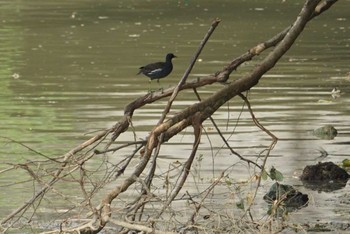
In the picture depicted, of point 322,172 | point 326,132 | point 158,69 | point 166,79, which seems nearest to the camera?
point 322,172

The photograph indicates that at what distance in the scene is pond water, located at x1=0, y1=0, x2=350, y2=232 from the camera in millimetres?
13938

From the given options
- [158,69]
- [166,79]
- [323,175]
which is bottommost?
[166,79]

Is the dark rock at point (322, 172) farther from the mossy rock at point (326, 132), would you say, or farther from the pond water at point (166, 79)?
the mossy rock at point (326, 132)

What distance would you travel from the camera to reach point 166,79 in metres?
19.8

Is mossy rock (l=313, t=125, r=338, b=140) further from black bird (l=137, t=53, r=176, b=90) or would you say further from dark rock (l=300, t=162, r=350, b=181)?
dark rock (l=300, t=162, r=350, b=181)

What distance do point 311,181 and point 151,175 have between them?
3.76 metres

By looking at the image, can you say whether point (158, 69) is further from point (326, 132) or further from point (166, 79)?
point (166, 79)

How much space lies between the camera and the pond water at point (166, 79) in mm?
13938

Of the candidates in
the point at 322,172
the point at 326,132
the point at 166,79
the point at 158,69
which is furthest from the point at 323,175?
the point at 166,79

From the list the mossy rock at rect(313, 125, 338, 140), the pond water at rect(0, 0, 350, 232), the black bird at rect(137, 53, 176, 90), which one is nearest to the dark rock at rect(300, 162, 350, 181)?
the pond water at rect(0, 0, 350, 232)

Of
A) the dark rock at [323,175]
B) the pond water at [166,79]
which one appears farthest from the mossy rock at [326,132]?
the dark rock at [323,175]

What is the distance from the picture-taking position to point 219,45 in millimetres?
24438

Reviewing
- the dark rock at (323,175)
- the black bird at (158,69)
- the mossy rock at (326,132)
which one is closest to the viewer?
the dark rock at (323,175)

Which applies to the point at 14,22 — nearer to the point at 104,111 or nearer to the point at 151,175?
Answer: the point at 104,111
